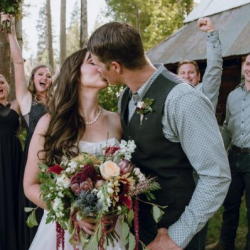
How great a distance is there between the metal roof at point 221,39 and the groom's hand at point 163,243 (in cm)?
627

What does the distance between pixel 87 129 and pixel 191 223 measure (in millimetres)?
1119

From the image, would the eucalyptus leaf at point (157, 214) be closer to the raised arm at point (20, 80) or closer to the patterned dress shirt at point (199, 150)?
the patterned dress shirt at point (199, 150)

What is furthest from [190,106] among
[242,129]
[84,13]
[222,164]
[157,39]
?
[157,39]

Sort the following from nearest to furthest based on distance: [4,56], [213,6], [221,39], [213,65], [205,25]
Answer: [205,25]
[213,65]
[4,56]
[221,39]
[213,6]

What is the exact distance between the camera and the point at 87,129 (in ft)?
Result: 8.79

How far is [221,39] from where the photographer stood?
9016 millimetres

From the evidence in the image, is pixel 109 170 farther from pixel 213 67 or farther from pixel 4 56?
pixel 4 56

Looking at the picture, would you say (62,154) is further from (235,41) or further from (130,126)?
(235,41)

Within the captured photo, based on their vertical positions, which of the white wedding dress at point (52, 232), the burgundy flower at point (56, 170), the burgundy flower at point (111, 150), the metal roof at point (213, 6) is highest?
the metal roof at point (213, 6)

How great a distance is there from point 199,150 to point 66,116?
3.52 feet

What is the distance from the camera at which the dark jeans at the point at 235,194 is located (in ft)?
14.3

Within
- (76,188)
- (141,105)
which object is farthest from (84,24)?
(76,188)

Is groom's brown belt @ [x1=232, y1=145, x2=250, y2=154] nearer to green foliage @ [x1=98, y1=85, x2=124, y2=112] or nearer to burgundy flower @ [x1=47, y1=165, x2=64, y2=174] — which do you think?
burgundy flower @ [x1=47, y1=165, x2=64, y2=174]

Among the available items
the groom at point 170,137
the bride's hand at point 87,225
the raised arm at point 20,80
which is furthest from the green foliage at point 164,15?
the bride's hand at point 87,225
